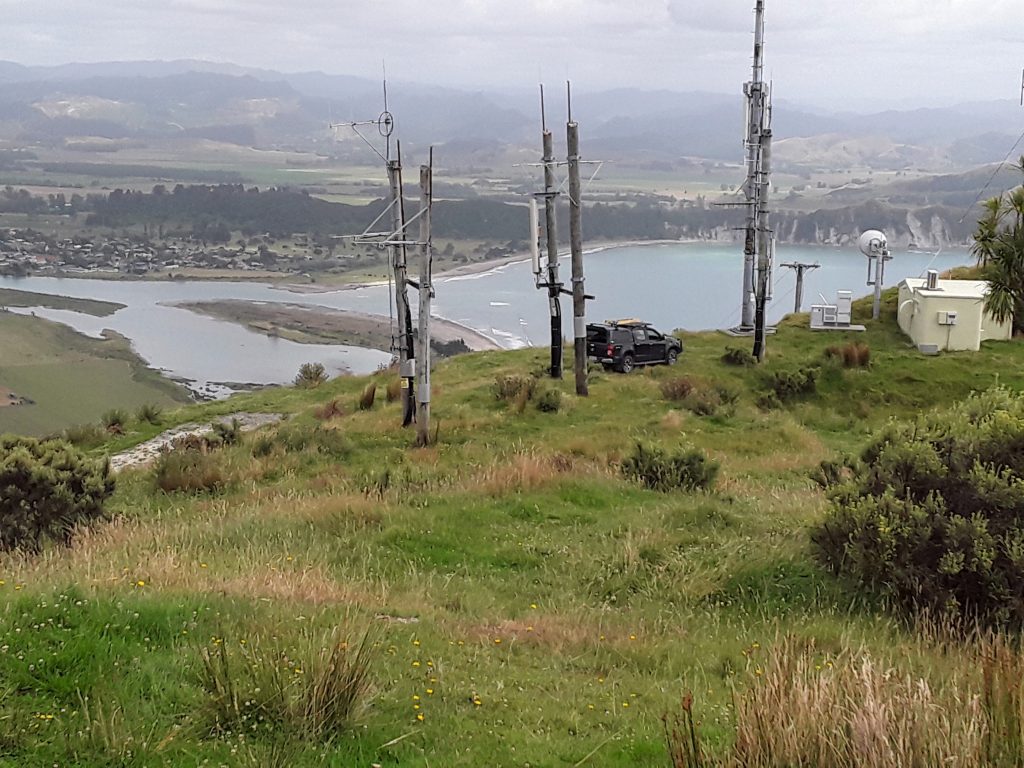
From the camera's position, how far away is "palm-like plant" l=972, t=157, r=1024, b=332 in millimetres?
11711

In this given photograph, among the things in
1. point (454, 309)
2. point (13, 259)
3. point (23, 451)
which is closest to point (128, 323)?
point (454, 309)

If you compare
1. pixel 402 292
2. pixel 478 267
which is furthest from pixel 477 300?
pixel 402 292

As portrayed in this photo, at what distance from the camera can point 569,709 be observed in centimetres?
496

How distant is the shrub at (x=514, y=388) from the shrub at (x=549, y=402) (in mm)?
363

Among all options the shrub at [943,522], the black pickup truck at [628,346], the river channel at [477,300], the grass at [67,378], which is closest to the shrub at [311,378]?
the grass at [67,378]

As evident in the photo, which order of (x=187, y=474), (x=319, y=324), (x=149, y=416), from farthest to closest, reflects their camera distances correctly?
(x=319, y=324)
(x=149, y=416)
(x=187, y=474)

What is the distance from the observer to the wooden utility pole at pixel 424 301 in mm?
14781

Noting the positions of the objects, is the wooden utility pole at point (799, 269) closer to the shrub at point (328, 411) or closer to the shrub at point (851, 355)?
the shrub at point (851, 355)

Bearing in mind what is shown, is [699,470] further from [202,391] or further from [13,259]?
[13,259]

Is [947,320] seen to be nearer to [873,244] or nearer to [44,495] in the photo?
[873,244]

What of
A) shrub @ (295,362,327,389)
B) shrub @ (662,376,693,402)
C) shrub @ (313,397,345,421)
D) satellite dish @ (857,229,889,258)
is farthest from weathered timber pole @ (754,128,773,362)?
shrub @ (295,362,327,389)

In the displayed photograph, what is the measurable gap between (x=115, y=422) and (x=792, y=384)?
1473 centimetres

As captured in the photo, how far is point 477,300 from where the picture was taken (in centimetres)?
5859

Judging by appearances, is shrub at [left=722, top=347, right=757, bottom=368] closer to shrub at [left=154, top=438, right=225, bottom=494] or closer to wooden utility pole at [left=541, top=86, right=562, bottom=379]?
wooden utility pole at [left=541, top=86, right=562, bottom=379]
